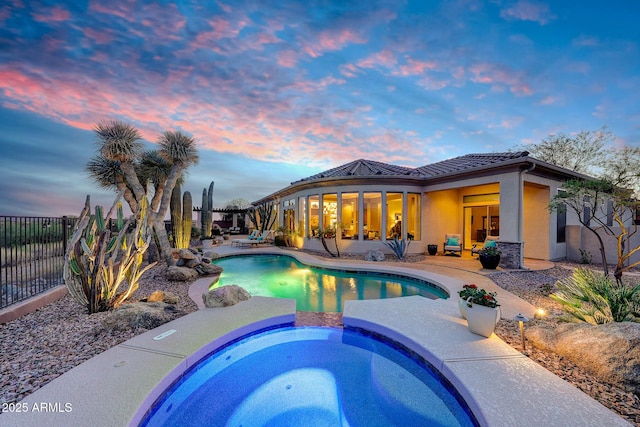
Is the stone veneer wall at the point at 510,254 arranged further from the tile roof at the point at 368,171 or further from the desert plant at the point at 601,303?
the tile roof at the point at 368,171

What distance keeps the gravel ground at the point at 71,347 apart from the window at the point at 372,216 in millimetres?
8122

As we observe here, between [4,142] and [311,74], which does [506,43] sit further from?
[4,142]

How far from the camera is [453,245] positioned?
12.2 meters

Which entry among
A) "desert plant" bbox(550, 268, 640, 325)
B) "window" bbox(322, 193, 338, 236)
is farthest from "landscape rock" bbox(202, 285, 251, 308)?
"window" bbox(322, 193, 338, 236)

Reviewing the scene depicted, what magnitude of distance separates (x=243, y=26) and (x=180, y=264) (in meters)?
7.79

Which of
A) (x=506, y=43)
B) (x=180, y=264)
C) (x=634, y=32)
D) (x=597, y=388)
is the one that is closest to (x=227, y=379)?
(x=597, y=388)

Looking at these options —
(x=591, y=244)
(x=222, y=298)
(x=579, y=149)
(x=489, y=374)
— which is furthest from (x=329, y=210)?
(x=579, y=149)

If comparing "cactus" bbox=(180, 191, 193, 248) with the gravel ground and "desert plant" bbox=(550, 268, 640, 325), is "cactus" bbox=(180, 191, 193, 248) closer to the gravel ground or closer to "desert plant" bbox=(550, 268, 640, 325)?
the gravel ground

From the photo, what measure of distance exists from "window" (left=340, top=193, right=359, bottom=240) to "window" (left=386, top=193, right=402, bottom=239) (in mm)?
1701

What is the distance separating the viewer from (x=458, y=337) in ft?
12.6

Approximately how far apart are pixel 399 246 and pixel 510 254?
416cm

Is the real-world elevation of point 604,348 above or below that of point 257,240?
above

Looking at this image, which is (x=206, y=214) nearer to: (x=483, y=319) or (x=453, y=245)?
(x=453, y=245)

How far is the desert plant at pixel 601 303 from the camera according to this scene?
368cm
